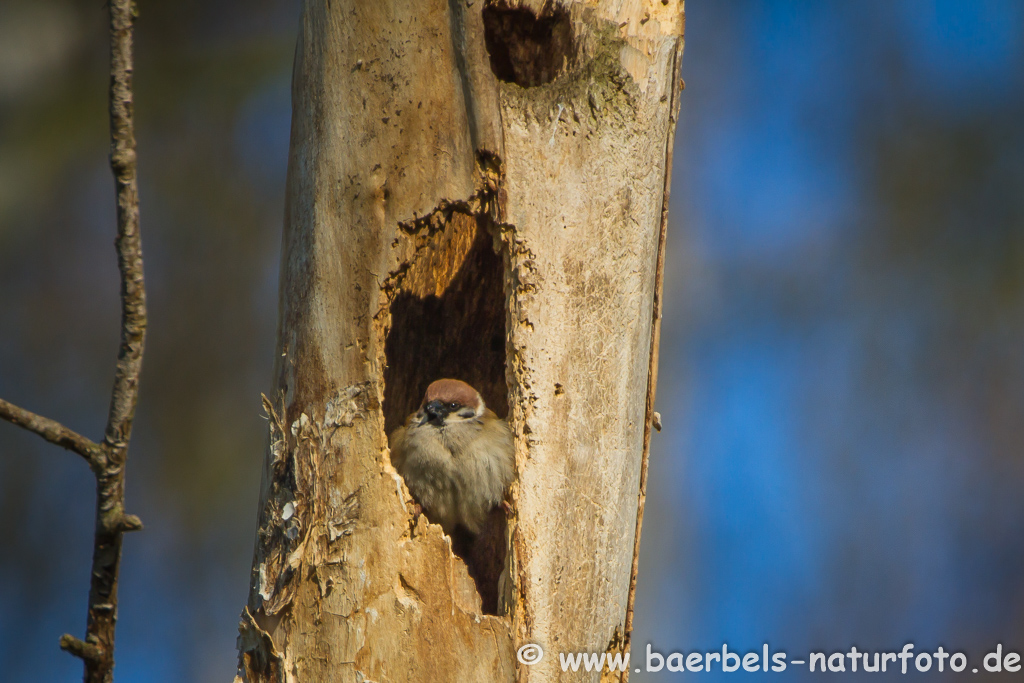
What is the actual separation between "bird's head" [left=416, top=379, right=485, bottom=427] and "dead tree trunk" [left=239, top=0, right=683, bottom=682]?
0.85 m

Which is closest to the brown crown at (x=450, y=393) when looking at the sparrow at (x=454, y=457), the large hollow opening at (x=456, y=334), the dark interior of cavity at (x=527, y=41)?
the sparrow at (x=454, y=457)

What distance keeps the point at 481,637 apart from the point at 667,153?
184cm

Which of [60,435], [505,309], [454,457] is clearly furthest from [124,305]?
[454,457]

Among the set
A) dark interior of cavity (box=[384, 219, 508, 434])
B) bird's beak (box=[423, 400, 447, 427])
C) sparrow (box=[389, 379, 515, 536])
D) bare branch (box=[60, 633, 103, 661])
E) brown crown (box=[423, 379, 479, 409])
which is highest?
dark interior of cavity (box=[384, 219, 508, 434])

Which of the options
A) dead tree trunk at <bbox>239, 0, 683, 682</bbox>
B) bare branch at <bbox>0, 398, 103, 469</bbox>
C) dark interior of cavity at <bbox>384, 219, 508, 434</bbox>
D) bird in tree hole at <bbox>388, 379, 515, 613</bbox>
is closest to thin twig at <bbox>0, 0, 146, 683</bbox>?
bare branch at <bbox>0, 398, 103, 469</bbox>

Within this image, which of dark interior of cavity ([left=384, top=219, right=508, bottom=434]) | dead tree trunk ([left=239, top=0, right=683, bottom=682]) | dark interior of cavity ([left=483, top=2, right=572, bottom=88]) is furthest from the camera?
dark interior of cavity ([left=384, top=219, right=508, bottom=434])

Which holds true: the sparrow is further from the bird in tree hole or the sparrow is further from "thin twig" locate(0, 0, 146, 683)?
"thin twig" locate(0, 0, 146, 683)

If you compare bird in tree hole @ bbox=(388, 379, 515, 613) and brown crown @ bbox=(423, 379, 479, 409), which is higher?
brown crown @ bbox=(423, 379, 479, 409)

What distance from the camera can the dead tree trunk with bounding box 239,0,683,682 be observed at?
2.86 metres

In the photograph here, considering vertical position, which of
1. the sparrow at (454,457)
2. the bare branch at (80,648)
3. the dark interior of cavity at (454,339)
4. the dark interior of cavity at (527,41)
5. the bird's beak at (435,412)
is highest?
the dark interior of cavity at (527,41)

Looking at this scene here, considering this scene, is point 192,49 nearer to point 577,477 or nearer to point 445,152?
point 445,152

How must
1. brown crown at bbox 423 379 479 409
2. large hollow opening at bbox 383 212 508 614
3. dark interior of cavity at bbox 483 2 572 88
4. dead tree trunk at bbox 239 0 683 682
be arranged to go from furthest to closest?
1. brown crown at bbox 423 379 479 409
2. large hollow opening at bbox 383 212 508 614
3. dark interior of cavity at bbox 483 2 572 88
4. dead tree trunk at bbox 239 0 683 682

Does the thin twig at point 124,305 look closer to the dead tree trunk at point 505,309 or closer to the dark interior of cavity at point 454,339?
the dead tree trunk at point 505,309

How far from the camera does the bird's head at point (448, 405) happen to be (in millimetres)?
3896
